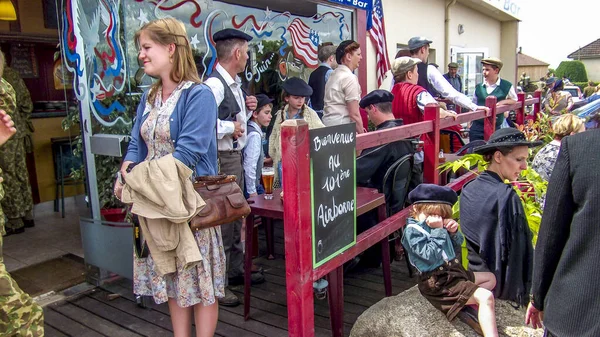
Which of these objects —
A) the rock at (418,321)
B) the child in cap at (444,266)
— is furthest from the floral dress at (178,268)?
the child in cap at (444,266)

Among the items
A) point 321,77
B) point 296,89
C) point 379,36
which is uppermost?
point 379,36

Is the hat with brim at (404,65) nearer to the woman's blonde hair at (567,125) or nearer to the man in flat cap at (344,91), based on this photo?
the man in flat cap at (344,91)

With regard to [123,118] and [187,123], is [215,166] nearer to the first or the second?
[187,123]

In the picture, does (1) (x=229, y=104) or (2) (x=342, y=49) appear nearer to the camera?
(1) (x=229, y=104)

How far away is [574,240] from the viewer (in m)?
1.57

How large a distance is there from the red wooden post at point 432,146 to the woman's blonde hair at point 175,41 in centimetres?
184

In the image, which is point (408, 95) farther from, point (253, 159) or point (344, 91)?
point (253, 159)

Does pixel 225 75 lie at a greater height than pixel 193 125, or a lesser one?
greater

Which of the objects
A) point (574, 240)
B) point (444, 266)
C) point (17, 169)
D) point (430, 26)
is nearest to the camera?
point (574, 240)

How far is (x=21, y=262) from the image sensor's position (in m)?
4.26

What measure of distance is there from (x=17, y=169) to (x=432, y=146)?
4.16m

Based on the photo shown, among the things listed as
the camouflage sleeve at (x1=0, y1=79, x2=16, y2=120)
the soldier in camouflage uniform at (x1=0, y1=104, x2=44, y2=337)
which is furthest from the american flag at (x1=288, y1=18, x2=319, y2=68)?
the soldier in camouflage uniform at (x1=0, y1=104, x2=44, y2=337)

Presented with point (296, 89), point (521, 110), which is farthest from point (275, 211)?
point (521, 110)

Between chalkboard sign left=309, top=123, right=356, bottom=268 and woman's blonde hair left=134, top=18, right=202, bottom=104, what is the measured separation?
745 millimetres
